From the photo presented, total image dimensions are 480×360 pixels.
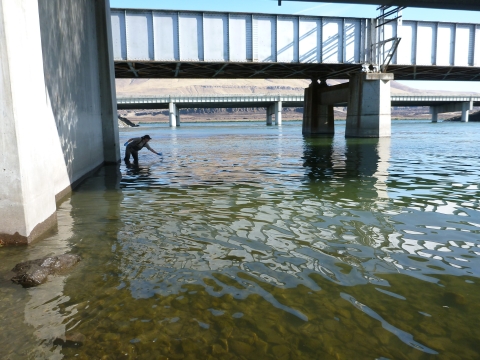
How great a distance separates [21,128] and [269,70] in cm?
3670

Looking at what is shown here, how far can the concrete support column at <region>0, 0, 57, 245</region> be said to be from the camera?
5129 millimetres

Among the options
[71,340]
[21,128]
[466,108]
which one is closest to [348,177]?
[21,128]

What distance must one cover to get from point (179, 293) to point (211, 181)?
8125 mm

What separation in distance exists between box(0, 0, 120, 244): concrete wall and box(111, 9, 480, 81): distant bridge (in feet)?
54.4

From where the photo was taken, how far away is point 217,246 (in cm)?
577

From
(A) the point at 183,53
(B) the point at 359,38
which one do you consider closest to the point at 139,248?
(A) the point at 183,53

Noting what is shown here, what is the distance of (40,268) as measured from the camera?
182 inches

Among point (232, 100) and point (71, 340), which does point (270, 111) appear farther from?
point (71, 340)

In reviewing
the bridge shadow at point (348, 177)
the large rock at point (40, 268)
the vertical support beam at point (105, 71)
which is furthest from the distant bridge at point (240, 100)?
the large rock at point (40, 268)

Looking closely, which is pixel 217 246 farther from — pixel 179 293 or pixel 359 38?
pixel 359 38

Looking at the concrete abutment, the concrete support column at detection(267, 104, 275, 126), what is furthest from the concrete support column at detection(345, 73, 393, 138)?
the concrete support column at detection(267, 104, 275, 126)

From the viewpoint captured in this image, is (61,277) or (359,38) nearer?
(61,277)

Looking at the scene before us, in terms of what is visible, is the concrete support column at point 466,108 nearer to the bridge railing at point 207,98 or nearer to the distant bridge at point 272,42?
the bridge railing at point 207,98

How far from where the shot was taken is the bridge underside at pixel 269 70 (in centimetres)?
3547
